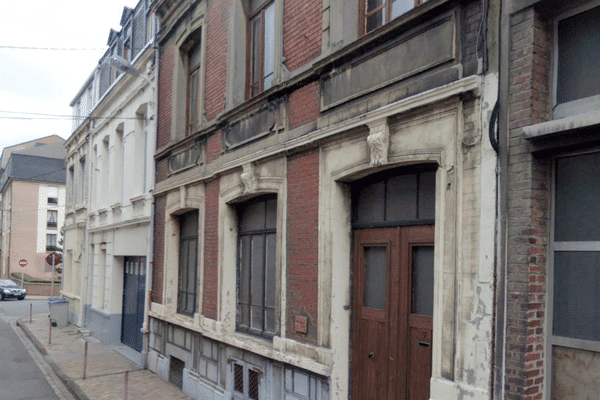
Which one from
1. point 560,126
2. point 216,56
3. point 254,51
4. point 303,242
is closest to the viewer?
point 560,126

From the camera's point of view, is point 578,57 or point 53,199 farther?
point 53,199

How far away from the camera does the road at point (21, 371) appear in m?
11.1

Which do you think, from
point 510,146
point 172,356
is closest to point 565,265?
point 510,146

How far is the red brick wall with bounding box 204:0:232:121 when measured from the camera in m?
9.93

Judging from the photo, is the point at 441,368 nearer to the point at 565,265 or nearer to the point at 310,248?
the point at 565,265

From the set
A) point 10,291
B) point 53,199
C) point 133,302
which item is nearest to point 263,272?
point 133,302

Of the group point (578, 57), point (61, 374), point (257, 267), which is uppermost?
point (578, 57)

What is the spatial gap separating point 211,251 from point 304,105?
11.7 feet

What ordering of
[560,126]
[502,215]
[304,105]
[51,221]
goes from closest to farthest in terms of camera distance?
[560,126] → [502,215] → [304,105] → [51,221]

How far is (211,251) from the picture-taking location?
1001 centimetres

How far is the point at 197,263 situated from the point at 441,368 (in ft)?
21.3

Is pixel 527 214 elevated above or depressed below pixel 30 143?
below

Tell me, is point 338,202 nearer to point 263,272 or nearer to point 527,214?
point 263,272

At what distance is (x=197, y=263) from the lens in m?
10.9
